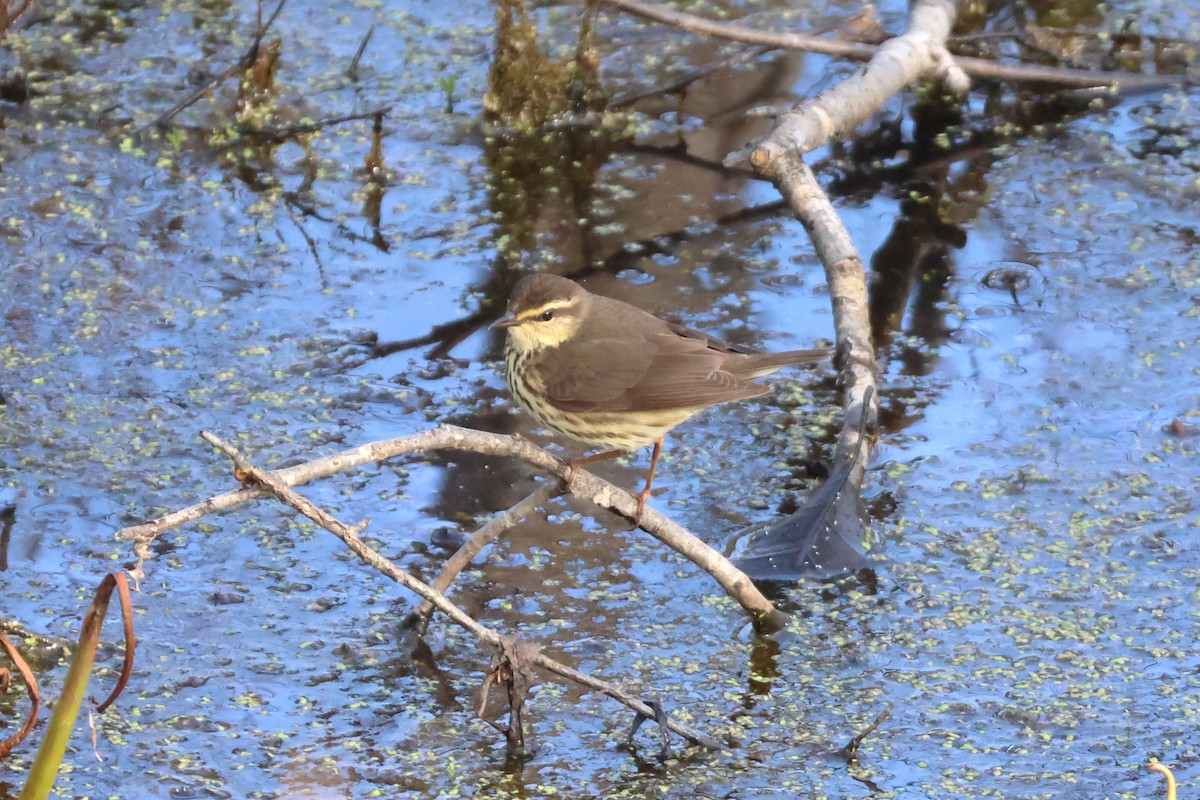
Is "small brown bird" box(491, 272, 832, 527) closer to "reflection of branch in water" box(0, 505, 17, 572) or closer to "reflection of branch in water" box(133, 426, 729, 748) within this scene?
"reflection of branch in water" box(133, 426, 729, 748)

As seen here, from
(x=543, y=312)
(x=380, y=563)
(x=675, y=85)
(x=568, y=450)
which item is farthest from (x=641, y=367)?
(x=675, y=85)

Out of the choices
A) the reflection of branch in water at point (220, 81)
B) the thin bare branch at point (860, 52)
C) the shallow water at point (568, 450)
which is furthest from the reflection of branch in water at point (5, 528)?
the thin bare branch at point (860, 52)

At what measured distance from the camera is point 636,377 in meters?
4.64

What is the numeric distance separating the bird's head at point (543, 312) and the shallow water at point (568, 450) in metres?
0.92

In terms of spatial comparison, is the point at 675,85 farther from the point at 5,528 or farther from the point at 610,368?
the point at 5,528

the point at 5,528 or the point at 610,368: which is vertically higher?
the point at 610,368

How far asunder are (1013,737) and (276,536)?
264 cm

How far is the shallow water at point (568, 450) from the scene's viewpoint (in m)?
4.39

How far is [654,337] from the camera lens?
484cm

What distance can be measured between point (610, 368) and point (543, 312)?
301mm

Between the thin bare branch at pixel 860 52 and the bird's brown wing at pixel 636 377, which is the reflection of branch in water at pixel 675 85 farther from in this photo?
the bird's brown wing at pixel 636 377

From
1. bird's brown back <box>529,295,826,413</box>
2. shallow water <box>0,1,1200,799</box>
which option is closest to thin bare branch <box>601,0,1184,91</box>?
shallow water <box>0,1,1200,799</box>

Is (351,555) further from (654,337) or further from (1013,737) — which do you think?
(1013,737)

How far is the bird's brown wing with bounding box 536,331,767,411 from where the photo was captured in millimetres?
4547
